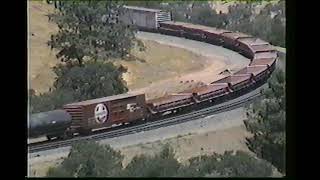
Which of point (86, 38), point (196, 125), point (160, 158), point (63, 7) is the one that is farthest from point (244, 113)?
point (63, 7)

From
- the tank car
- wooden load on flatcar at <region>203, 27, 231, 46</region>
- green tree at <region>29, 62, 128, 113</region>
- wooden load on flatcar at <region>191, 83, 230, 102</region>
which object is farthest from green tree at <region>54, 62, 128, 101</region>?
wooden load on flatcar at <region>203, 27, 231, 46</region>

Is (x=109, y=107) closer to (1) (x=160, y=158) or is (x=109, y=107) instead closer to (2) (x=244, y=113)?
(1) (x=160, y=158)

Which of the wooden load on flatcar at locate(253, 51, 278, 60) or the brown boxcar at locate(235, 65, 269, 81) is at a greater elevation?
the wooden load on flatcar at locate(253, 51, 278, 60)

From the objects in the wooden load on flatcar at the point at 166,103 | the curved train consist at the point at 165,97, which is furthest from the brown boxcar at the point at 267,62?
the wooden load on flatcar at the point at 166,103

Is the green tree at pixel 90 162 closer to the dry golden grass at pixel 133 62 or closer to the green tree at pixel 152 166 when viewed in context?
the green tree at pixel 152 166

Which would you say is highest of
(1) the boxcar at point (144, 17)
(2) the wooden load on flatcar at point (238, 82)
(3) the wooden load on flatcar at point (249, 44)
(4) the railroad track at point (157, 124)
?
(1) the boxcar at point (144, 17)

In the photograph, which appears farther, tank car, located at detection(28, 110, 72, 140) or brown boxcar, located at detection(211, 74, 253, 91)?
brown boxcar, located at detection(211, 74, 253, 91)

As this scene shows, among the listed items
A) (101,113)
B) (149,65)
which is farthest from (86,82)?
(149,65)

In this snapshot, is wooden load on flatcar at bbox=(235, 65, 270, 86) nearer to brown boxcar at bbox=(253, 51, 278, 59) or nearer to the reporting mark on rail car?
brown boxcar at bbox=(253, 51, 278, 59)

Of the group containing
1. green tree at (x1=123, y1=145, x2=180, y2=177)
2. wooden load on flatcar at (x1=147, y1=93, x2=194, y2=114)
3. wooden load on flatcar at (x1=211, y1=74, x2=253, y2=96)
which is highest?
wooden load on flatcar at (x1=211, y1=74, x2=253, y2=96)

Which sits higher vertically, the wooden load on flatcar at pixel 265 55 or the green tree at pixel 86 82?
the wooden load on flatcar at pixel 265 55
